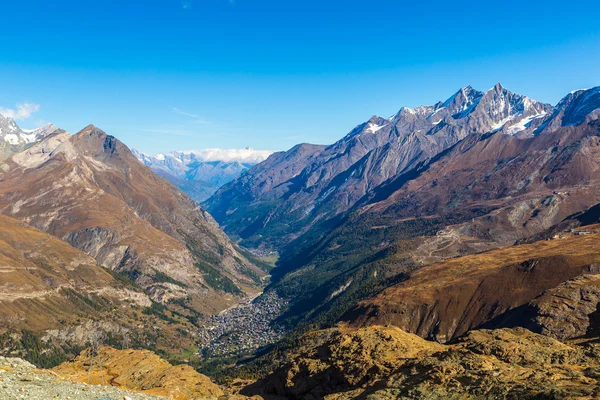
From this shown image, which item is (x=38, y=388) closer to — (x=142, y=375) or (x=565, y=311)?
(x=142, y=375)

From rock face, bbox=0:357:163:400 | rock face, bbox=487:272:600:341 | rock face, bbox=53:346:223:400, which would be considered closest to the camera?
rock face, bbox=0:357:163:400

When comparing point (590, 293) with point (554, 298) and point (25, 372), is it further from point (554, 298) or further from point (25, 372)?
point (25, 372)

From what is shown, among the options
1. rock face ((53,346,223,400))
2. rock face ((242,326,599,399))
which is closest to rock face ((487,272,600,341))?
rock face ((242,326,599,399))

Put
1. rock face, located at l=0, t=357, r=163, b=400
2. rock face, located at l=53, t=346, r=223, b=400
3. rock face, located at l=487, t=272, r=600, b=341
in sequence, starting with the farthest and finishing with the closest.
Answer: rock face, located at l=487, t=272, r=600, b=341 < rock face, located at l=53, t=346, r=223, b=400 < rock face, located at l=0, t=357, r=163, b=400

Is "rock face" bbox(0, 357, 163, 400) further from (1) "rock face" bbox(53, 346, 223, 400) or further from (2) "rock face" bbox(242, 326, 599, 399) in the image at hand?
(2) "rock face" bbox(242, 326, 599, 399)

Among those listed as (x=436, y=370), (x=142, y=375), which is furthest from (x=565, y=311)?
(x=142, y=375)
